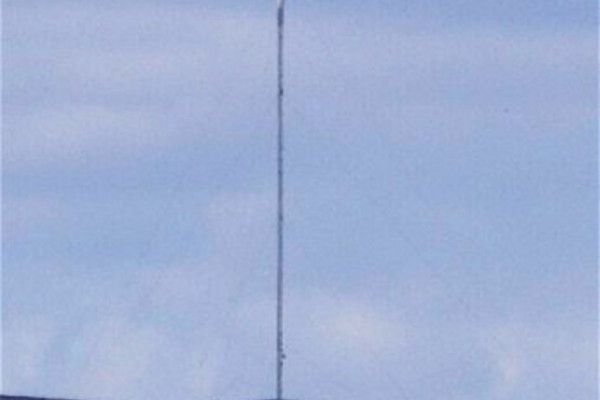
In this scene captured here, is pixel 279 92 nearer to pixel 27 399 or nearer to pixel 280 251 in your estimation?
pixel 280 251

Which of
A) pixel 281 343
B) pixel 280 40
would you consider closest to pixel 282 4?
pixel 280 40

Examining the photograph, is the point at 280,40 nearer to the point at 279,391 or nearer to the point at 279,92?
the point at 279,92

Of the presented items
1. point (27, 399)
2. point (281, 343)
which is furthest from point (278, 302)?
point (27, 399)

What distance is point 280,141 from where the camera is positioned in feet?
491

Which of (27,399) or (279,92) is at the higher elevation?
(279,92)

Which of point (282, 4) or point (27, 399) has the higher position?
point (282, 4)

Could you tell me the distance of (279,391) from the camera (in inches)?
5950

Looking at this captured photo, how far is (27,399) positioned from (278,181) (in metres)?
12.9

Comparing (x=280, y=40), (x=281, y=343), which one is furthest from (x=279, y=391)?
(x=280, y=40)

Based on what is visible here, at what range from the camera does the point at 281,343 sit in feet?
493

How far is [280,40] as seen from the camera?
5906 inches

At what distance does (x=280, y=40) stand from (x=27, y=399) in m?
16.3

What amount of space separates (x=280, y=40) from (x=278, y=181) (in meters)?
4.79

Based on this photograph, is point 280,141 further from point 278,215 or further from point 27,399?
point 27,399
